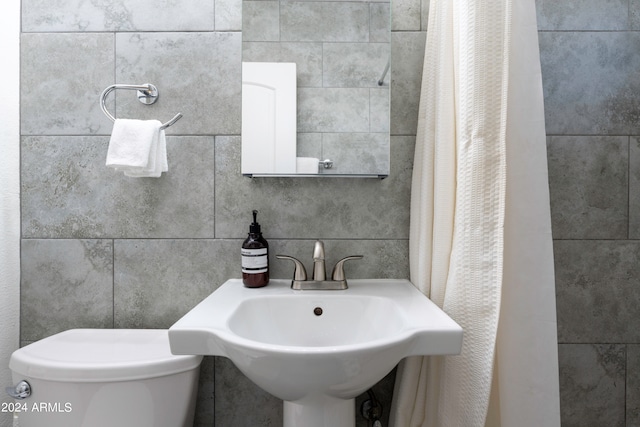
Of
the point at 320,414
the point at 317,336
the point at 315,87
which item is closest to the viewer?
the point at 320,414

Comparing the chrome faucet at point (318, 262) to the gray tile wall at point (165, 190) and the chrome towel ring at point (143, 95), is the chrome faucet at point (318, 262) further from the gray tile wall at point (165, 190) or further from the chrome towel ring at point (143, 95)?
the chrome towel ring at point (143, 95)

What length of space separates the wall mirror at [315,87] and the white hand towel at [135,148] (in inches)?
10.6

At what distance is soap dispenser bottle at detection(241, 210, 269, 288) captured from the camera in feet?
3.77

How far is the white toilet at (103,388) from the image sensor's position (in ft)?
3.08

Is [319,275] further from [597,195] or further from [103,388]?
[597,195]

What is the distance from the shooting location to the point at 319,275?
1157 mm

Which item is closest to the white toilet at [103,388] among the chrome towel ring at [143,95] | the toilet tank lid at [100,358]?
the toilet tank lid at [100,358]

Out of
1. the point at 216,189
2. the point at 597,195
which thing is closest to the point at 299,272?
the point at 216,189

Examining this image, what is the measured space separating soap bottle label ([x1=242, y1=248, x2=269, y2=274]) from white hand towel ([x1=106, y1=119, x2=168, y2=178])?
38 centimetres

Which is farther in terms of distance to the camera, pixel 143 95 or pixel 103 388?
pixel 143 95

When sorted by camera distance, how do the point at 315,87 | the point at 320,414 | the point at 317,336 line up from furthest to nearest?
1. the point at 315,87
2. the point at 317,336
3. the point at 320,414

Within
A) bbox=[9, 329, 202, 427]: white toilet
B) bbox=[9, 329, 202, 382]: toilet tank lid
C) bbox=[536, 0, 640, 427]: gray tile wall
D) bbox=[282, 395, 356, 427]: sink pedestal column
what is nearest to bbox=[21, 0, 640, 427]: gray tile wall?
bbox=[536, 0, 640, 427]: gray tile wall

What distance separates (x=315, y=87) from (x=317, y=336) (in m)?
0.77

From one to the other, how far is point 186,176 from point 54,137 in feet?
1.50
